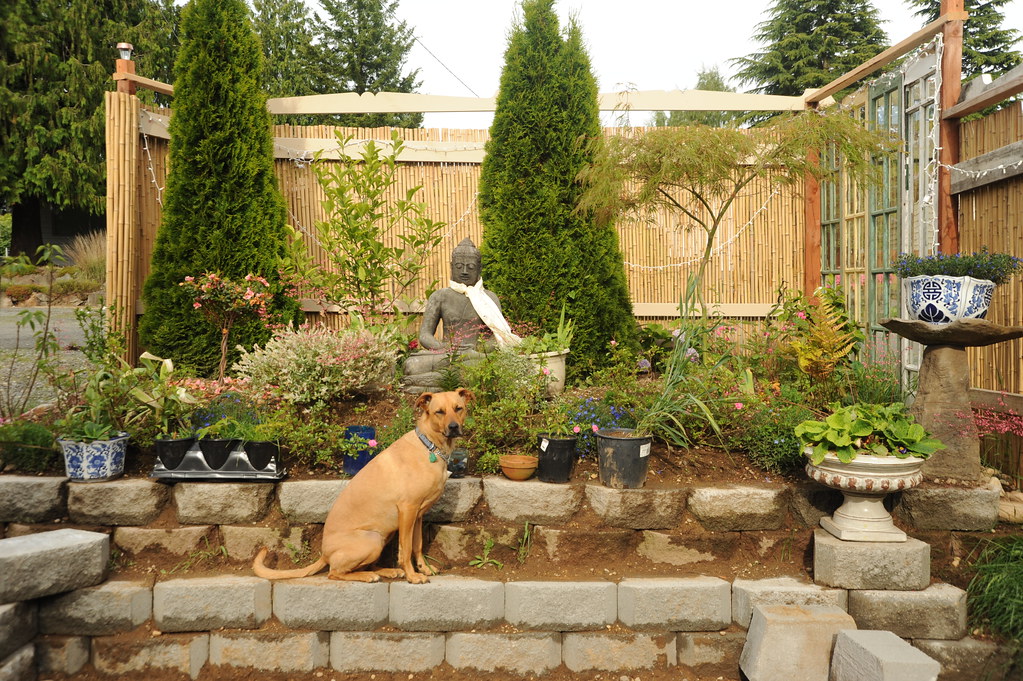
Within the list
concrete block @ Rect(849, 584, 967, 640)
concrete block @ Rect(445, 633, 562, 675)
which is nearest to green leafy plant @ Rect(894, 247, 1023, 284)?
concrete block @ Rect(849, 584, 967, 640)

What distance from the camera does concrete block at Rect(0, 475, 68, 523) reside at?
4.20m

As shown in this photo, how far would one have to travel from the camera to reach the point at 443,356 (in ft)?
17.7

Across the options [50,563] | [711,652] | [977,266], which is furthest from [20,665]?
[977,266]

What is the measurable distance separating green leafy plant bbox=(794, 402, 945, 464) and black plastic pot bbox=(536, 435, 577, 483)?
1358 mm

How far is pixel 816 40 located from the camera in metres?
24.1

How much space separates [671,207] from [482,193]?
1.90 meters

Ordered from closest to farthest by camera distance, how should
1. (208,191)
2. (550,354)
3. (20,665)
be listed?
1. (20,665)
2. (550,354)
3. (208,191)

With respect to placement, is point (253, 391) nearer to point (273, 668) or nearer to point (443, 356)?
point (443, 356)

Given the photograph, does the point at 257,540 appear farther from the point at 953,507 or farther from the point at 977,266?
the point at 977,266

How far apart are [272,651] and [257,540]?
Result: 28.1 inches

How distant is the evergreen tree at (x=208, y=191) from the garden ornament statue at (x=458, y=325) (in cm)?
166

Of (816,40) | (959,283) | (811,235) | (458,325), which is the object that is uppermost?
(816,40)

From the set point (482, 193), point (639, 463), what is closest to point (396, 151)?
point (482, 193)

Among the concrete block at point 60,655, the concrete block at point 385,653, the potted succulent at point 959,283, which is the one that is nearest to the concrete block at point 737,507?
the potted succulent at point 959,283
